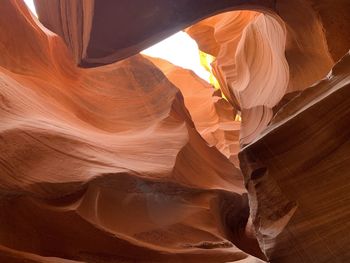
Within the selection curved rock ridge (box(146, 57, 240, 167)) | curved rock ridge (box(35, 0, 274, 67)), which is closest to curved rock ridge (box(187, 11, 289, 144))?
curved rock ridge (box(146, 57, 240, 167))

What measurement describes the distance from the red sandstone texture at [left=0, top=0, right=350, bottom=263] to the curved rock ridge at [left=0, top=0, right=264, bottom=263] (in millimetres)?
12

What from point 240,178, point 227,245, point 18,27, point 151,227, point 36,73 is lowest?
point 240,178

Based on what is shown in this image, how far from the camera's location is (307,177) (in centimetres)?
233

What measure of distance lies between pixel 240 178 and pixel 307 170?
3.35 metres

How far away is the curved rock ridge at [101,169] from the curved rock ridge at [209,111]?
2137 millimetres

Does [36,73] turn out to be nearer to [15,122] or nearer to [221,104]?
[15,122]

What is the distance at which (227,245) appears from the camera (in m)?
4.38

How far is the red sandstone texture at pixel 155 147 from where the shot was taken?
7.65 ft

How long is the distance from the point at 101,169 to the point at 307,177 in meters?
2.16

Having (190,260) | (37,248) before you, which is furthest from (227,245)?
(37,248)

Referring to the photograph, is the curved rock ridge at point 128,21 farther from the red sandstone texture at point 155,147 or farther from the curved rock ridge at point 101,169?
the curved rock ridge at point 101,169

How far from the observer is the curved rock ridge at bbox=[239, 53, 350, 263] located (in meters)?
2.23

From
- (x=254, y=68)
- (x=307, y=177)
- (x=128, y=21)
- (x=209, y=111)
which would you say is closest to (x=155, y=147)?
(x=128, y=21)

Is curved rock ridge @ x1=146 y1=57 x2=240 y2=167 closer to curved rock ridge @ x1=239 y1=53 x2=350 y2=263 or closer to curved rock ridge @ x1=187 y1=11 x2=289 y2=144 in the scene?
curved rock ridge @ x1=187 y1=11 x2=289 y2=144
